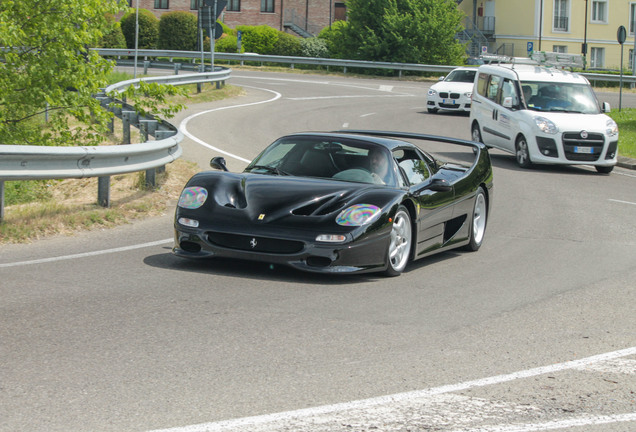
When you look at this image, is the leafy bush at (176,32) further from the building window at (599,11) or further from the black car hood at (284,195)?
the black car hood at (284,195)

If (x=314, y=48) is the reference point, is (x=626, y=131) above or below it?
below

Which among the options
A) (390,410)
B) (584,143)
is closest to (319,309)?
(390,410)

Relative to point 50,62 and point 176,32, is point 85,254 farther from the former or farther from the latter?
point 176,32

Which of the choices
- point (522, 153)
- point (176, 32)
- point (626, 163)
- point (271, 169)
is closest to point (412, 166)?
point (271, 169)

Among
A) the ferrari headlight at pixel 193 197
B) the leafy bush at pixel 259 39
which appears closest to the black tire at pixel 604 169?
the ferrari headlight at pixel 193 197

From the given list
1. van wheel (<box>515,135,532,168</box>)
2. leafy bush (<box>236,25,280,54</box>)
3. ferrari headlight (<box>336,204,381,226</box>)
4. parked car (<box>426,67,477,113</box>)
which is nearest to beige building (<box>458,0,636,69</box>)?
leafy bush (<box>236,25,280,54</box>)

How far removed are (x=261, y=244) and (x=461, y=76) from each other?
26556 mm

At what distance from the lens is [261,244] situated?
809 centimetres

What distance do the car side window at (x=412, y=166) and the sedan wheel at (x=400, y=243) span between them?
1.82 ft

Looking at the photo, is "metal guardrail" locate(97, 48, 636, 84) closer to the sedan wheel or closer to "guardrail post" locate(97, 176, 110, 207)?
"guardrail post" locate(97, 176, 110, 207)

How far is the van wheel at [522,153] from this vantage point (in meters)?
19.9

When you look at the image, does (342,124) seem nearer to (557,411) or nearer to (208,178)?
(208,178)

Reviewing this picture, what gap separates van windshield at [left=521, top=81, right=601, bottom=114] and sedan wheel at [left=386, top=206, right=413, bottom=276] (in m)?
12.2

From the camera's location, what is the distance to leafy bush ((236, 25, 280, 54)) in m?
64.0
